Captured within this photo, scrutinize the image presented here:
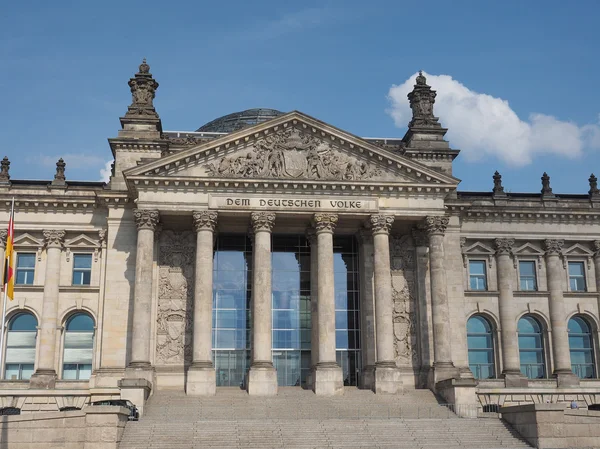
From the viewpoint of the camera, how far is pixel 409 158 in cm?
5481

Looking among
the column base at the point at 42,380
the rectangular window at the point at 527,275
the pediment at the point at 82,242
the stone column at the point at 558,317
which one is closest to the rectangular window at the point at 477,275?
the rectangular window at the point at 527,275

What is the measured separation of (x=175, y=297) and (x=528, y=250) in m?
25.1

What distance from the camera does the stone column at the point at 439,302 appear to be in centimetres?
5000

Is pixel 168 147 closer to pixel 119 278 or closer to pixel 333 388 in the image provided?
pixel 119 278

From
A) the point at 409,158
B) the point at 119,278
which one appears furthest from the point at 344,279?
the point at 119,278

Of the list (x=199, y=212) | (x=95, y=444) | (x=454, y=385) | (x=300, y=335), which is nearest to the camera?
(x=95, y=444)

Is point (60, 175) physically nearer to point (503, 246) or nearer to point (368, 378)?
point (368, 378)

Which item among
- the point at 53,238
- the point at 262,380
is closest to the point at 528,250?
the point at 262,380

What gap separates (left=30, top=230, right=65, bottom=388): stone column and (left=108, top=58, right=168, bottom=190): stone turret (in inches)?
212

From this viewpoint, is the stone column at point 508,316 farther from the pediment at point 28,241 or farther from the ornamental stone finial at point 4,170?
the ornamental stone finial at point 4,170

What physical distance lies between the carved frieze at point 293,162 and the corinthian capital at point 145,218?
14.2ft

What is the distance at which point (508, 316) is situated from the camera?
5738 cm

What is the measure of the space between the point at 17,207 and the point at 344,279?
22133mm

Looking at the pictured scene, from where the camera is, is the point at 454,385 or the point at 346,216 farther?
the point at 346,216
